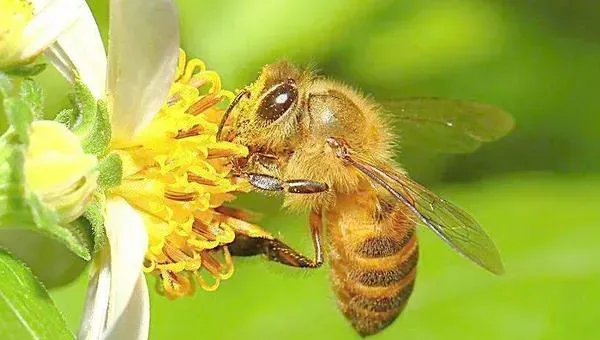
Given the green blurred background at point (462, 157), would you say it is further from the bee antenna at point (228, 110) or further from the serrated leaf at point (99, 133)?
the serrated leaf at point (99, 133)

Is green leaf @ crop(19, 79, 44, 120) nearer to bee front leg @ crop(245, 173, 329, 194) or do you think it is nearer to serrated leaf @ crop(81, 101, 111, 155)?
serrated leaf @ crop(81, 101, 111, 155)

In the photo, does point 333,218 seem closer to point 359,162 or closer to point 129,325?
point 359,162

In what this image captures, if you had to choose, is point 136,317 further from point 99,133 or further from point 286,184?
point 286,184

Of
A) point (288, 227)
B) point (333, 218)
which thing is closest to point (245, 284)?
point (288, 227)

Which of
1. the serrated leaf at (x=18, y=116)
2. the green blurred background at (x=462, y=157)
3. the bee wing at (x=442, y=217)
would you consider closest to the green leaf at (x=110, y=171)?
the serrated leaf at (x=18, y=116)

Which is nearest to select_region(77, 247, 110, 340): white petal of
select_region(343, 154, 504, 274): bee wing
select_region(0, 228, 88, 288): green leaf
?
select_region(0, 228, 88, 288): green leaf
